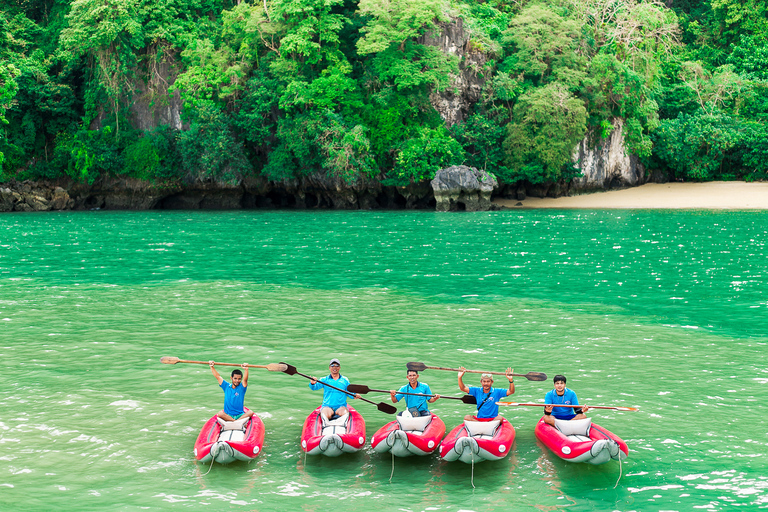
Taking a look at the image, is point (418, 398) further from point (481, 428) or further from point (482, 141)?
point (482, 141)

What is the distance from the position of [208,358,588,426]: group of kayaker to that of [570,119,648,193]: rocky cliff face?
43072 mm

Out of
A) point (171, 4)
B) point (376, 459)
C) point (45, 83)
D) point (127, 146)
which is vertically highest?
point (171, 4)

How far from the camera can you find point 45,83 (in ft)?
162

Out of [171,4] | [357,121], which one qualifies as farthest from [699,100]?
[171,4]

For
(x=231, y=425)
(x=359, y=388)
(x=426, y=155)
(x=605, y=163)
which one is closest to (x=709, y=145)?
(x=605, y=163)

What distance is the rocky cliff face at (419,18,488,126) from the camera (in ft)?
158

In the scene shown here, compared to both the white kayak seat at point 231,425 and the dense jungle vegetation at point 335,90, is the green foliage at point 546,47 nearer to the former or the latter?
the dense jungle vegetation at point 335,90

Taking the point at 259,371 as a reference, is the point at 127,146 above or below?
above

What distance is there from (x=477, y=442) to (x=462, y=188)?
38.1 meters

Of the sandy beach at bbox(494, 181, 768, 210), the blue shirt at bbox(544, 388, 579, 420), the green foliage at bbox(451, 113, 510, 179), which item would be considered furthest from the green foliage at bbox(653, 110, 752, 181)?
the blue shirt at bbox(544, 388, 579, 420)

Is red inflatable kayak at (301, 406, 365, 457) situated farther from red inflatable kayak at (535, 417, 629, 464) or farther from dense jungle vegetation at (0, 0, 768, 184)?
dense jungle vegetation at (0, 0, 768, 184)

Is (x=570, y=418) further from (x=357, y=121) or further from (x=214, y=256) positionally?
(x=357, y=121)

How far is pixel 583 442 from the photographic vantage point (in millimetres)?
8789

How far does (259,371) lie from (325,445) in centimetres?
424
